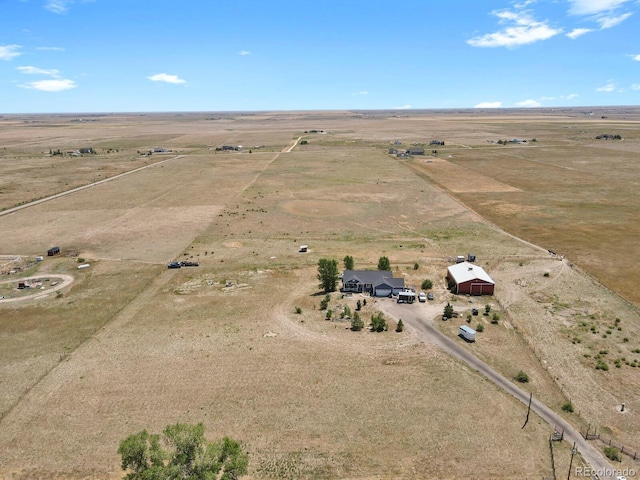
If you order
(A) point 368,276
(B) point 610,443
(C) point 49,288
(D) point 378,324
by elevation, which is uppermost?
(A) point 368,276

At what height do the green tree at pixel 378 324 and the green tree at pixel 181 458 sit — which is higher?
the green tree at pixel 181 458

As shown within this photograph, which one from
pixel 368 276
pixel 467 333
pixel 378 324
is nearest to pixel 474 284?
pixel 467 333

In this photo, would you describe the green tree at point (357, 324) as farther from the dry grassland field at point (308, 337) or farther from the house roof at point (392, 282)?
the house roof at point (392, 282)

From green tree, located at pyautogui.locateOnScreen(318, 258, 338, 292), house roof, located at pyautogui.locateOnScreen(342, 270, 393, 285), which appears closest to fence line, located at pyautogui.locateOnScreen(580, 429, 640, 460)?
house roof, located at pyautogui.locateOnScreen(342, 270, 393, 285)

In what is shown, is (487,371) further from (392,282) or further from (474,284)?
(392,282)

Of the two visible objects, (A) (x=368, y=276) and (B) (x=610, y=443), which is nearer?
(B) (x=610, y=443)

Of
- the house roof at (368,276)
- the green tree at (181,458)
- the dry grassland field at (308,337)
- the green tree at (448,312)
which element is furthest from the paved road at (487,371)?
the green tree at (181,458)

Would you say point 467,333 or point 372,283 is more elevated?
point 372,283
